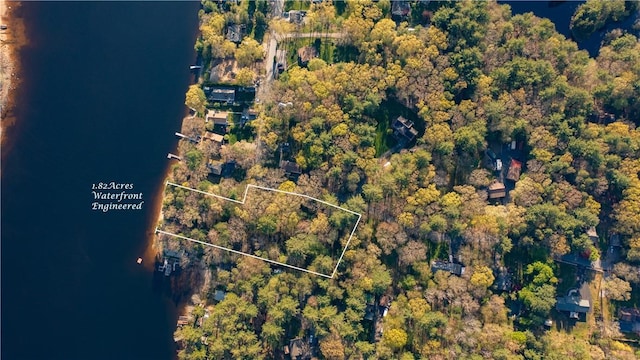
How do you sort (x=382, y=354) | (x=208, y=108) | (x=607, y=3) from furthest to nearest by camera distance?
1. (x=208, y=108)
2. (x=607, y=3)
3. (x=382, y=354)

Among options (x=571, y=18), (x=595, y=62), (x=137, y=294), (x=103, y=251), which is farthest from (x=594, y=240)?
(x=103, y=251)

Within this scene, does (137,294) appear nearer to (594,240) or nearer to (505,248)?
(505,248)

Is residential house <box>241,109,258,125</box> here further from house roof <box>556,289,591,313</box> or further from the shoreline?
house roof <box>556,289,591,313</box>

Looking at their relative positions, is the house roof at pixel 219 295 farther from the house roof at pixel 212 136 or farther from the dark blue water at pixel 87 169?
the house roof at pixel 212 136

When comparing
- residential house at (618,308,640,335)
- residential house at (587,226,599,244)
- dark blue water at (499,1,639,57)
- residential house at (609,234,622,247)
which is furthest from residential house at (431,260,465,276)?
dark blue water at (499,1,639,57)

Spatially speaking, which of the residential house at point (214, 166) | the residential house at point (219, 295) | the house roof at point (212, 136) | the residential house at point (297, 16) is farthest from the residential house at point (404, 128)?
the residential house at point (219, 295)
